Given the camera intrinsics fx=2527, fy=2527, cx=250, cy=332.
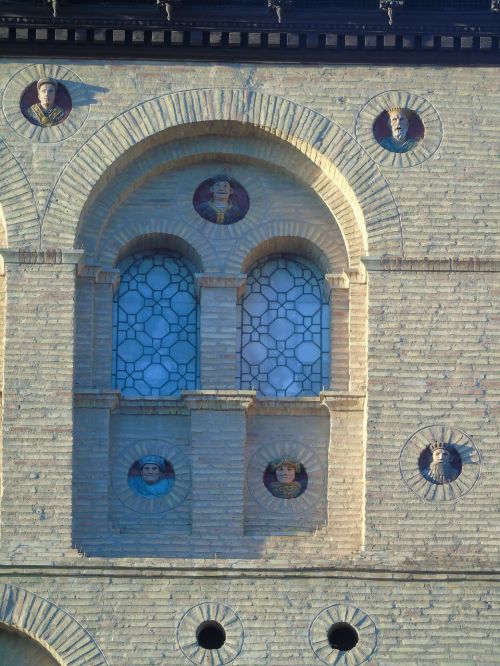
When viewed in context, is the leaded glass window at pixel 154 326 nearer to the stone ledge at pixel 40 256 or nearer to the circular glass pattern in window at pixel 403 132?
the stone ledge at pixel 40 256

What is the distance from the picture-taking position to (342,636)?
30.0 meters

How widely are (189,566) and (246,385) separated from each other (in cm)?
275

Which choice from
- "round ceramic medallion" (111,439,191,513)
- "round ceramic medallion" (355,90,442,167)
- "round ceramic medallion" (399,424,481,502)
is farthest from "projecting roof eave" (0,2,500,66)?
"round ceramic medallion" (111,439,191,513)

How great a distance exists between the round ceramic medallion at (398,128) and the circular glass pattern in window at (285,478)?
3882 millimetres

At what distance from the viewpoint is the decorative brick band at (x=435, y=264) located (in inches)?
1217

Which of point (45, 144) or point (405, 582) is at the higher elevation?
point (45, 144)

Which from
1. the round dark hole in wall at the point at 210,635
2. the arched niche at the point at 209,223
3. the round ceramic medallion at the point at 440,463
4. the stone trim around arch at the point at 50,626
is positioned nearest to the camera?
the stone trim around arch at the point at 50,626

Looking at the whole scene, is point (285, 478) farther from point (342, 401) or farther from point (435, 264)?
point (435, 264)

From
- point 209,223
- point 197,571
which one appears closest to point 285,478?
point 197,571

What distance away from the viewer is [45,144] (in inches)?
1230

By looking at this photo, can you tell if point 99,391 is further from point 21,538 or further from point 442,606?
point 442,606

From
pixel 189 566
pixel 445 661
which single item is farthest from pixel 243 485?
pixel 445 661

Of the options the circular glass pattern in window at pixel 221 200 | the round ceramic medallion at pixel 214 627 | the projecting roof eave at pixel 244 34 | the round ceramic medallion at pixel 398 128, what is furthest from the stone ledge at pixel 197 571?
the projecting roof eave at pixel 244 34

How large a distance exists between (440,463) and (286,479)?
1956 millimetres
